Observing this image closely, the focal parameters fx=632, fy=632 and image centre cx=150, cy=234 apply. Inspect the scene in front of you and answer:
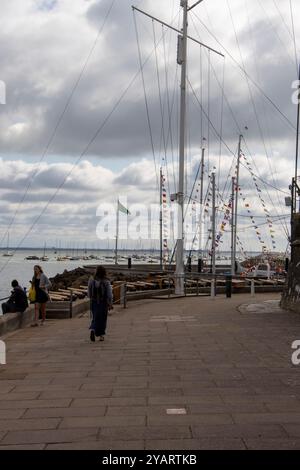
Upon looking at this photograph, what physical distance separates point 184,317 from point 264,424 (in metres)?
11.3

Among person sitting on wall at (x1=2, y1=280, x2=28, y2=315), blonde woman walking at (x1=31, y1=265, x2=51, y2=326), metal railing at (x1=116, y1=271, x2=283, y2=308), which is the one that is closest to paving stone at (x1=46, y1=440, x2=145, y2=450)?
person sitting on wall at (x1=2, y1=280, x2=28, y2=315)

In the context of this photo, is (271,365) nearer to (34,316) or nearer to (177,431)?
(177,431)

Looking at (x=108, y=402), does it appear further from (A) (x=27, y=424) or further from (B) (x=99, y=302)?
(B) (x=99, y=302)

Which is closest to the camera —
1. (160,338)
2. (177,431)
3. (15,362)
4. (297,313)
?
(177,431)

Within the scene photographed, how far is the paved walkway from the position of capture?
5.31 metres

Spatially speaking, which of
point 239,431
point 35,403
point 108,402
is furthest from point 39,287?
point 239,431

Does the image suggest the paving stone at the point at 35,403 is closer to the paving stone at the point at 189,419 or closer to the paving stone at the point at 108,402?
the paving stone at the point at 108,402

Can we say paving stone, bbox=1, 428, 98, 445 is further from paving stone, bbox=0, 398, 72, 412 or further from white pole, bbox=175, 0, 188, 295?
white pole, bbox=175, 0, 188, 295

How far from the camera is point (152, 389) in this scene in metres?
7.38

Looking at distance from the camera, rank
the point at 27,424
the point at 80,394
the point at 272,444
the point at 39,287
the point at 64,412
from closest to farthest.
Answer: the point at 272,444 → the point at 27,424 → the point at 64,412 → the point at 80,394 → the point at 39,287

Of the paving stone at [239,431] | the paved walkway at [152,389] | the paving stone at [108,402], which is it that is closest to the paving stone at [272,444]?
the paved walkway at [152,389]

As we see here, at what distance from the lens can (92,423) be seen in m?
5.77

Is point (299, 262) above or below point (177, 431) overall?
above
